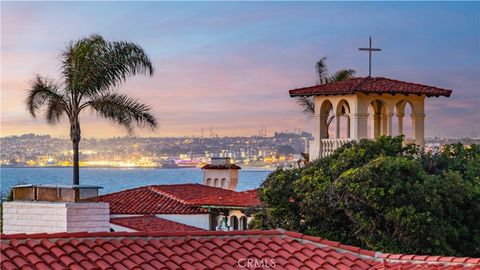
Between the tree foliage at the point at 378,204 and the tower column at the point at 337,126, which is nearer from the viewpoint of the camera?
the tree foliage at the point at 378,204

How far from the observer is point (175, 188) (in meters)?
38.3

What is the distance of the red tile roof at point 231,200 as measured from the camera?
3320 cm

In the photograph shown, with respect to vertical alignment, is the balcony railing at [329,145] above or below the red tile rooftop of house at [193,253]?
above

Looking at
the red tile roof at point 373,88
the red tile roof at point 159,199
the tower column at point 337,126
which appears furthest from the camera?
the red tile roof at point 159,199

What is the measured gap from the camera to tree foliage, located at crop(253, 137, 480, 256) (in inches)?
945

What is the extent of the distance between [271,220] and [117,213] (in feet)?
27.9

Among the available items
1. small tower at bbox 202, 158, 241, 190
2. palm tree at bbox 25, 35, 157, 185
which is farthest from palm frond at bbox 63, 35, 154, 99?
small tower at bbox 202, 158, 241, 190

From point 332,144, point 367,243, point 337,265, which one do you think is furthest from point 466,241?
point 337,265

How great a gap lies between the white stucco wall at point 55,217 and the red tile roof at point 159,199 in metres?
14.0

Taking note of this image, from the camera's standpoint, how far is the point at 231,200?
3412cm

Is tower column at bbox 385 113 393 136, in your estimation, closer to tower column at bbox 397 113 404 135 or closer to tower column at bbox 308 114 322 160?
tower column at bbox 397 113 404 135

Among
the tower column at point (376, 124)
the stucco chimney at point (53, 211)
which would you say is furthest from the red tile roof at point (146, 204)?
the stucco chimney at point (53, 211)

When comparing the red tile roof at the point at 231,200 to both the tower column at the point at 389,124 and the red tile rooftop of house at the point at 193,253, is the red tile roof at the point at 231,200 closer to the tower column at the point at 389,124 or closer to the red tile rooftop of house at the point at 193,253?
the tower column at the point at 389,124

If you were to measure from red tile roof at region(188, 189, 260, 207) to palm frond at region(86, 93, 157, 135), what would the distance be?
3.31 m
